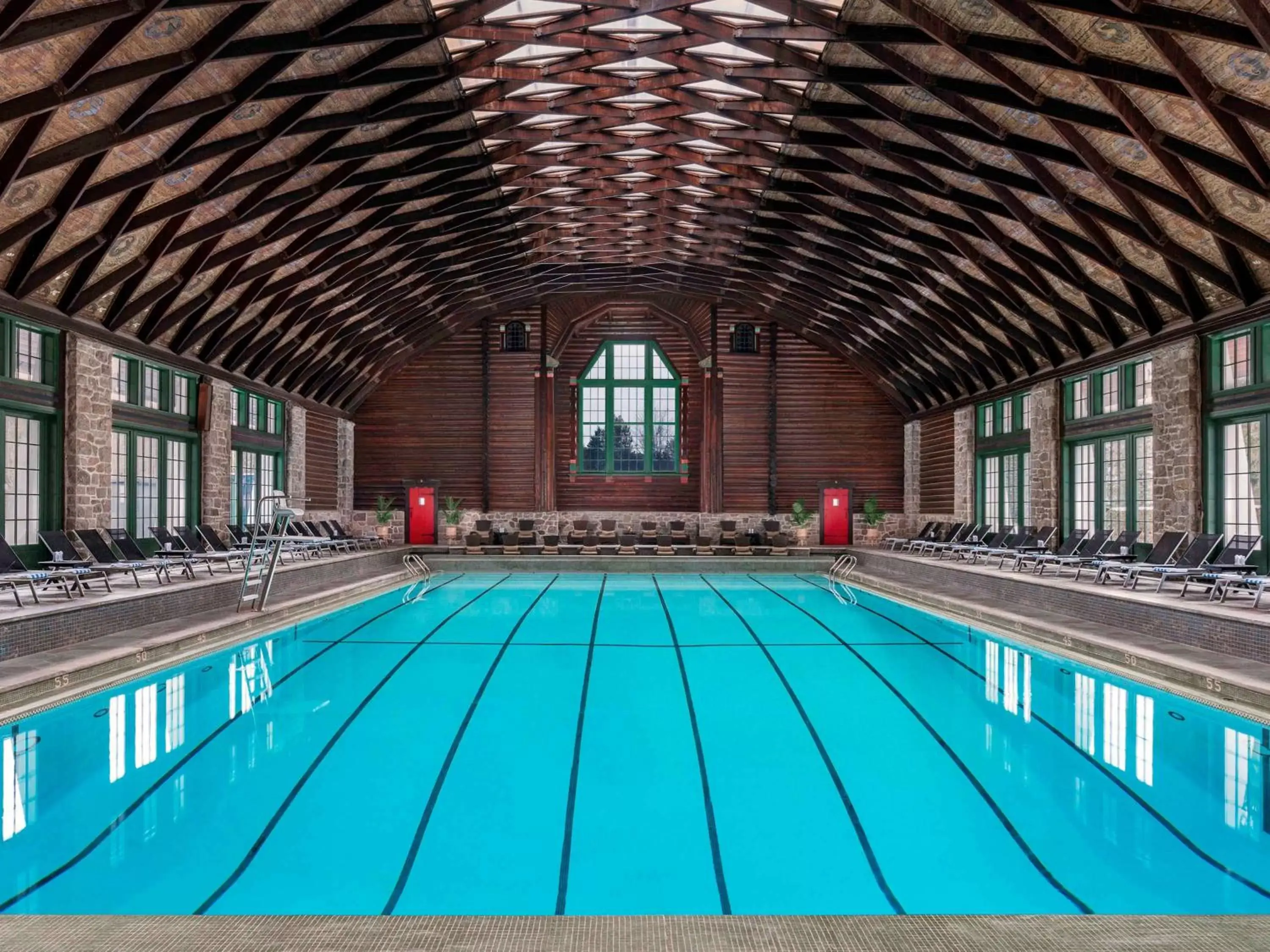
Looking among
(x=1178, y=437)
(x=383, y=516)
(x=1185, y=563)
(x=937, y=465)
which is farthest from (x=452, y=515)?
(x=1185, y=563)

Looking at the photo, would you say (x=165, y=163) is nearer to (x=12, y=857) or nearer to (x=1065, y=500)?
(x=12, y=857)

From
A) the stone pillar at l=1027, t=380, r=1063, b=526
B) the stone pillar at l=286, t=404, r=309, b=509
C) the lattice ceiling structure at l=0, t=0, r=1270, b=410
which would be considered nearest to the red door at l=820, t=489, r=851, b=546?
the lattice ceiling structure at l=0, t=0, r=1270, b=410

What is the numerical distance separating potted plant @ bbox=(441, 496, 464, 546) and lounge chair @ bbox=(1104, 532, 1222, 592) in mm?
14901

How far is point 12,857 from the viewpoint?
374cm

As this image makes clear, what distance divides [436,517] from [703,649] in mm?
14075

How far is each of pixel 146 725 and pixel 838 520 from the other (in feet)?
60.0

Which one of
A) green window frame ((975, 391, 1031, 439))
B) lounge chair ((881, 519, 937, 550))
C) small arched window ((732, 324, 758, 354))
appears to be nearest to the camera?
green window frame ((975, 391, 1031, 439))

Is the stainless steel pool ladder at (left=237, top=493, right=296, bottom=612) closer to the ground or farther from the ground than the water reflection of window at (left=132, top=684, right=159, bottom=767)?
farther from the ground

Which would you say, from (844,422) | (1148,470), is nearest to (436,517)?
(844,422)

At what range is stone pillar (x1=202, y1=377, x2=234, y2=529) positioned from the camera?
1529cm

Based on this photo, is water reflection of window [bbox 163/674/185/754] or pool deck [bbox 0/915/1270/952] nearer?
pool deck [bbox 0/915/1270/952]

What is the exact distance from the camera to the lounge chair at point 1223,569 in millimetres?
9375

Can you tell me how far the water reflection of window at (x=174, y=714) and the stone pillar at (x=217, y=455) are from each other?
8805 mm

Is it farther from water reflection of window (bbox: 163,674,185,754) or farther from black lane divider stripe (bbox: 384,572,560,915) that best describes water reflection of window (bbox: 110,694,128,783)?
black lane divider stripe (bbox: 384,572,560,915)
